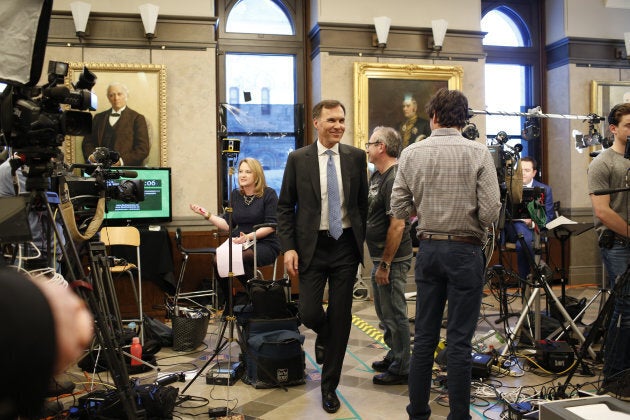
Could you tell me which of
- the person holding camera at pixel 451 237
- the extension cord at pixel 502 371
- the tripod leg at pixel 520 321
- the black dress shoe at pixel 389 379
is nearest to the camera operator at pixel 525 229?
the tripod leg at pixel 520 321

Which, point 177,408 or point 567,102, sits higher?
point 567,102

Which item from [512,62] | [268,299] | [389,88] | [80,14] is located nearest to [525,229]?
[389,88]

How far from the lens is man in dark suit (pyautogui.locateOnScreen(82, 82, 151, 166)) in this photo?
21.4 ft

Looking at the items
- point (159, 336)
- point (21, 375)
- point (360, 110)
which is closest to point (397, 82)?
point (360, 110)

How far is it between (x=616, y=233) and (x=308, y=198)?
1903mm

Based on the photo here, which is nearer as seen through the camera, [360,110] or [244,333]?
[244,333]

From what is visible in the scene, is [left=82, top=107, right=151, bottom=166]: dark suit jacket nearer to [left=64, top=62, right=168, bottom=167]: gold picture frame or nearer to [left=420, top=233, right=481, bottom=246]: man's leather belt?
[left=64, top=62, right=168, bottom=167]: gold picture frame

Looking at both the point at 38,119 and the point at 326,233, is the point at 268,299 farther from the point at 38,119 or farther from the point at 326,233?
the point at 38,119

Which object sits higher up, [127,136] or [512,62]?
[512,62]

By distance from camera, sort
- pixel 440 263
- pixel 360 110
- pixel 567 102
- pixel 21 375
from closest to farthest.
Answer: pixel 21 375 < pixel 440 263 < pixel 360 110 < pixel 567 102

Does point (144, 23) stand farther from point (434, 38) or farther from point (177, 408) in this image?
point (177, 408)

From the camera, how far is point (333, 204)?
336 centimetres

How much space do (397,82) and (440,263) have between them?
16.8 feet

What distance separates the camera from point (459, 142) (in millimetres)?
2762
